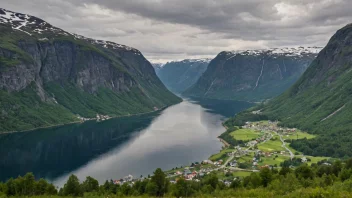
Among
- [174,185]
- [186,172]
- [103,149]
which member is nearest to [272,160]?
[186,172]

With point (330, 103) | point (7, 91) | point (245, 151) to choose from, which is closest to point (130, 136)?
point (245, 151)

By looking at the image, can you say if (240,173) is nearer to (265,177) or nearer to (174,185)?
(265,177)

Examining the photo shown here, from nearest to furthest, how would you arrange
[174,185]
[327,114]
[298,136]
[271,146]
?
[174,185] < [271,146] < [298,136] < [327,114]

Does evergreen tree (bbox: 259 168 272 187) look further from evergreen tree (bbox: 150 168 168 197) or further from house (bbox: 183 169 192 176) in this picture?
house (bbox: 183 169 192 176)

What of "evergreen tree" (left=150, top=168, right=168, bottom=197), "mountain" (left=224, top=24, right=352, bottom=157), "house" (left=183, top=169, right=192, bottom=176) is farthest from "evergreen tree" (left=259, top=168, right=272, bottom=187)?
"mountain" (left=224, top=24, right=352, bottom=157)

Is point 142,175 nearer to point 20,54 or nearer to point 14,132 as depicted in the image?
point 14,132
